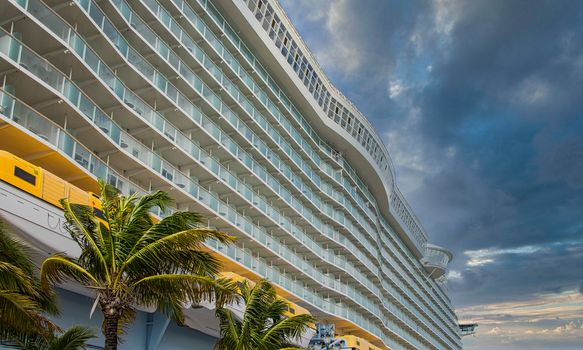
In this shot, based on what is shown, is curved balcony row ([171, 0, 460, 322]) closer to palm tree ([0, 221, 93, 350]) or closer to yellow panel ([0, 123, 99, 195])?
yellow panel ([0, 123, 99, 195])

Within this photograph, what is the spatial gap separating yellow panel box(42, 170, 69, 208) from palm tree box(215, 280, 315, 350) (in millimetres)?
6471

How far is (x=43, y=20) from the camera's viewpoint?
2316 centimetres

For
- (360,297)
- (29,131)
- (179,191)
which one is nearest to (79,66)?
(29,131)

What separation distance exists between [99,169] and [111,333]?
11.3m

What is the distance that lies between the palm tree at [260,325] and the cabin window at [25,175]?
726 cm

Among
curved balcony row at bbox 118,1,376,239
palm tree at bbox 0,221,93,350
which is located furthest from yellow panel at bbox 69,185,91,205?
curved balcony row at bbox 118,1,376,239

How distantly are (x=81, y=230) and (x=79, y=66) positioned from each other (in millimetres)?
10614

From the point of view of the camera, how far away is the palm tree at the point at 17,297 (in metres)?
13.4

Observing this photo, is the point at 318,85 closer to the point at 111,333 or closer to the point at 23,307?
the point at 111,333

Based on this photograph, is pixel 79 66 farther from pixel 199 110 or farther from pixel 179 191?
pixel 199 110

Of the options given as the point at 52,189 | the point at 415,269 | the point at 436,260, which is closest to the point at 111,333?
the point at 52,189

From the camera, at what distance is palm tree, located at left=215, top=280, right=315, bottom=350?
2102 centimetres

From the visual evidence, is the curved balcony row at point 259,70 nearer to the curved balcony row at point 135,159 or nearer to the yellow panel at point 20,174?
the curved balcony row at point 135,159

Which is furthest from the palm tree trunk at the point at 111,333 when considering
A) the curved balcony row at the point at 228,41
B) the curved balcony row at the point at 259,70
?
the curved balcony row at the point at 259,70
